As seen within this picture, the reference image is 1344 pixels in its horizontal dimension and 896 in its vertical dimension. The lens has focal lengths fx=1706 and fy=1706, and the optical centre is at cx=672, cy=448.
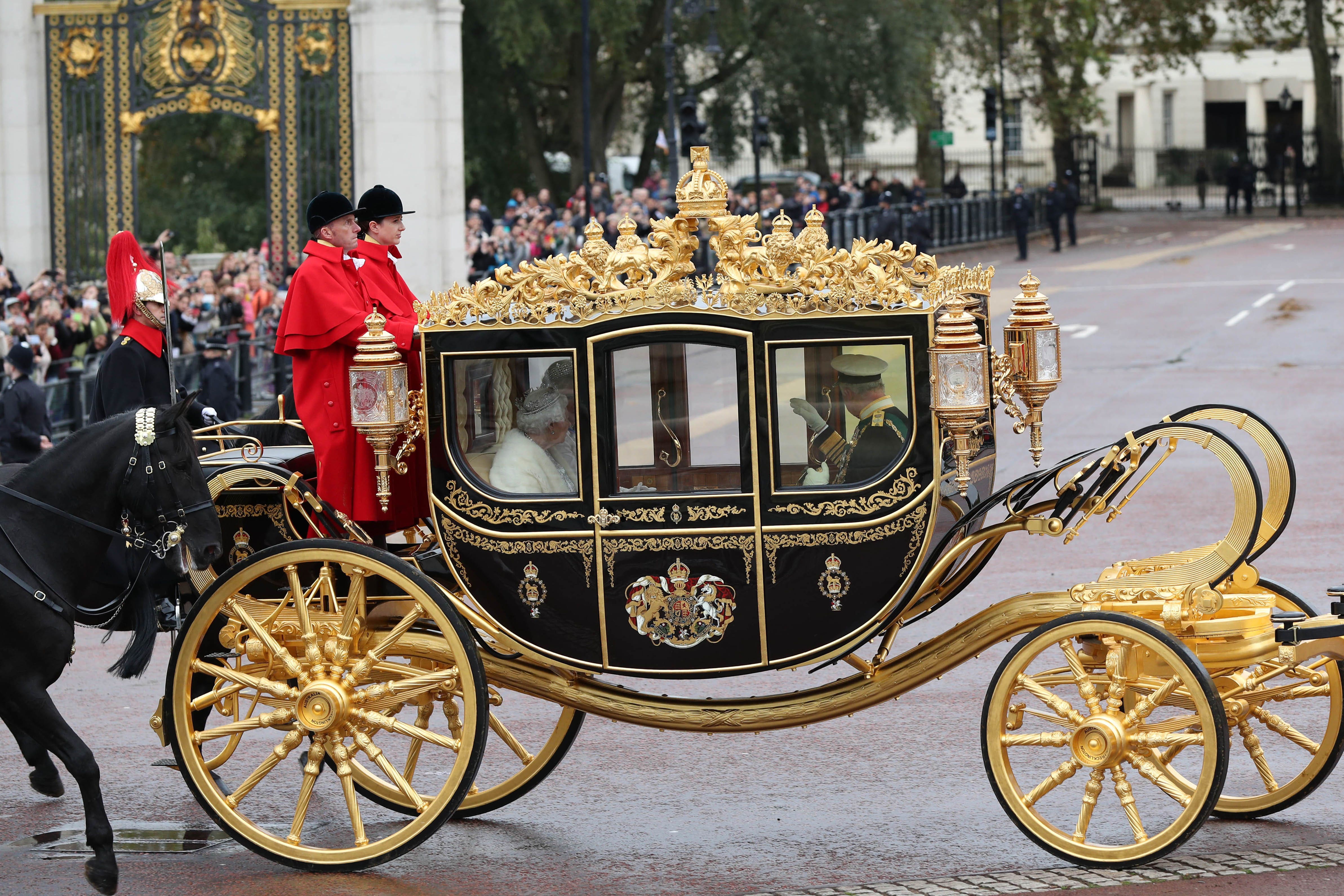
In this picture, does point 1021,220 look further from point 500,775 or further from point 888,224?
point 500,775

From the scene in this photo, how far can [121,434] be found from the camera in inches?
251

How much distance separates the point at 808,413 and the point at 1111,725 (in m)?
1.51

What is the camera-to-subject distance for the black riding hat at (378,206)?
693cm

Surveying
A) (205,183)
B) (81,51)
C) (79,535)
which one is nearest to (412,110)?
(81,51)

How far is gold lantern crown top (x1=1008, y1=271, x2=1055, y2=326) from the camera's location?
6.12 metres

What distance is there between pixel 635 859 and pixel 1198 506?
779 cm

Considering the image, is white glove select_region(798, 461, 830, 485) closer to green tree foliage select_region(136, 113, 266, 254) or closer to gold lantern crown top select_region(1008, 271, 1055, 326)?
gold lantern crown top select_region(1008, 271, 1055, 326)

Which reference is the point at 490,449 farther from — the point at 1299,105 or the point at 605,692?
the point at 1299,105

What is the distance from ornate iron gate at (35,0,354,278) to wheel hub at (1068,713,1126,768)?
49.4 feet

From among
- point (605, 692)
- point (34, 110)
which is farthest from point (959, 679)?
point (34, 110)

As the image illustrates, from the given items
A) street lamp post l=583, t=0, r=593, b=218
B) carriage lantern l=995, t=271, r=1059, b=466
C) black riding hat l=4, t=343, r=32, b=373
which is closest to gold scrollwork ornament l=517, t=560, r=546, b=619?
carriage lantern l=995, t=271, r=1059, b=466

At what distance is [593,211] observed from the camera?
2780 cm

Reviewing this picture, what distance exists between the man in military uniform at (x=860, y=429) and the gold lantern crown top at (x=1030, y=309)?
0.53m

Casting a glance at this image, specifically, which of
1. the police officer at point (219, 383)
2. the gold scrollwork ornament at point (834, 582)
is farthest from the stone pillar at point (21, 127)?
the gold scrollwork ornament at point (834, 582)
